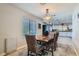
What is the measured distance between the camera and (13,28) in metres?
2.14

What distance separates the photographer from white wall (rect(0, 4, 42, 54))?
2104 mm

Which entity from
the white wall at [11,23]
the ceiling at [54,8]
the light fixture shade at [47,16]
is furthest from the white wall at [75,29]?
the white wall at [11,23]

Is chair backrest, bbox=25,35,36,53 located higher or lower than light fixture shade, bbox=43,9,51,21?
lower

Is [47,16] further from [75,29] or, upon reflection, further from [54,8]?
[75,29]

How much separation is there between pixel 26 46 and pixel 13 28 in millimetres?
401

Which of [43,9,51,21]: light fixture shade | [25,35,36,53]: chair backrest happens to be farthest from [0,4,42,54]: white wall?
[43,9,51,21]: light fixture shade

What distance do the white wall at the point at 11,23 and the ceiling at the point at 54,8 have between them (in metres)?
0.11

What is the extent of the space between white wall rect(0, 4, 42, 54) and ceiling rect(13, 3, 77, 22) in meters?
0.11

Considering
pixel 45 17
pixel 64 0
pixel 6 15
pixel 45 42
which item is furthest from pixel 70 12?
pixel 6 15

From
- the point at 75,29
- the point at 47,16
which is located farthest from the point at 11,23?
the point at 75,29

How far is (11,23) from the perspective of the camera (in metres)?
2.13

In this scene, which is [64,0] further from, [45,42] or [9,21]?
[9,21]

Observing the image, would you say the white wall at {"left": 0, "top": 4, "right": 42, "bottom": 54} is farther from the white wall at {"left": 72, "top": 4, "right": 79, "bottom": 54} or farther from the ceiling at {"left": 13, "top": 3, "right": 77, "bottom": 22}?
the white wall at {"left": 72, "top": 4, "right": 79, "bottom": 54}

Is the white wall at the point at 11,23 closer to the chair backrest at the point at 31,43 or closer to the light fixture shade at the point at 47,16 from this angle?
the chair backrest at the point at 31,43
